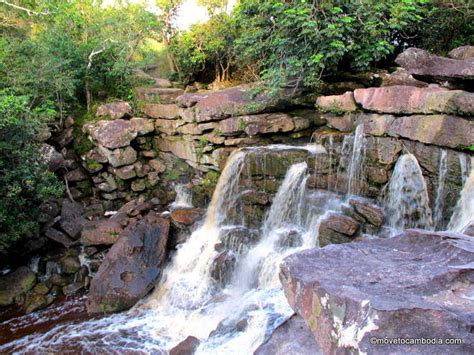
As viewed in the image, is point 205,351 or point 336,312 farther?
point 205,351

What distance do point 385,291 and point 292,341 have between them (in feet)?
4.22

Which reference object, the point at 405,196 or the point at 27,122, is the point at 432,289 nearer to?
the point at 405,196

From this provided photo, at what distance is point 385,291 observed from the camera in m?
2.89

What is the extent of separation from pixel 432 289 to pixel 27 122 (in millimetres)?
9704

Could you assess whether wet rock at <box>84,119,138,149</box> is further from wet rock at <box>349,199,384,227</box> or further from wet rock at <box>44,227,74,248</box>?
wet rock at <box>349,199,384,227</box>

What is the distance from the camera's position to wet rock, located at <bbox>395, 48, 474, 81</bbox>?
677 cm

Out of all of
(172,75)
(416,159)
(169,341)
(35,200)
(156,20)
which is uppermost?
(156,20)

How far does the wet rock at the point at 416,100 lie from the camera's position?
6671 mm

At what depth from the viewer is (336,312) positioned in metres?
2.73

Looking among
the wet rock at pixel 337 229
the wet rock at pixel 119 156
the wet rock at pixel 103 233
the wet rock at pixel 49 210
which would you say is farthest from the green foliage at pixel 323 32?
the wet rock at pixel 49 210

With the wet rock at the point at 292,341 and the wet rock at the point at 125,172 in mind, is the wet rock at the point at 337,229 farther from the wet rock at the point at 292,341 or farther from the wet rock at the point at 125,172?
the wet rock at the point at 125,172

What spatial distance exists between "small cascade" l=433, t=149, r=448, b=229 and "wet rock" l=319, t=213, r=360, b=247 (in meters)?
1.54

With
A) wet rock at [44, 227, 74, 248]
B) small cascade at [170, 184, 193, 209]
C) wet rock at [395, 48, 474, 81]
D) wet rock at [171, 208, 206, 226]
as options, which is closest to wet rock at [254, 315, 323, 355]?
wet rock at [395, 48, 474, 81]

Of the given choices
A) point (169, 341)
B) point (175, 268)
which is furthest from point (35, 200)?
point (169, 341)
